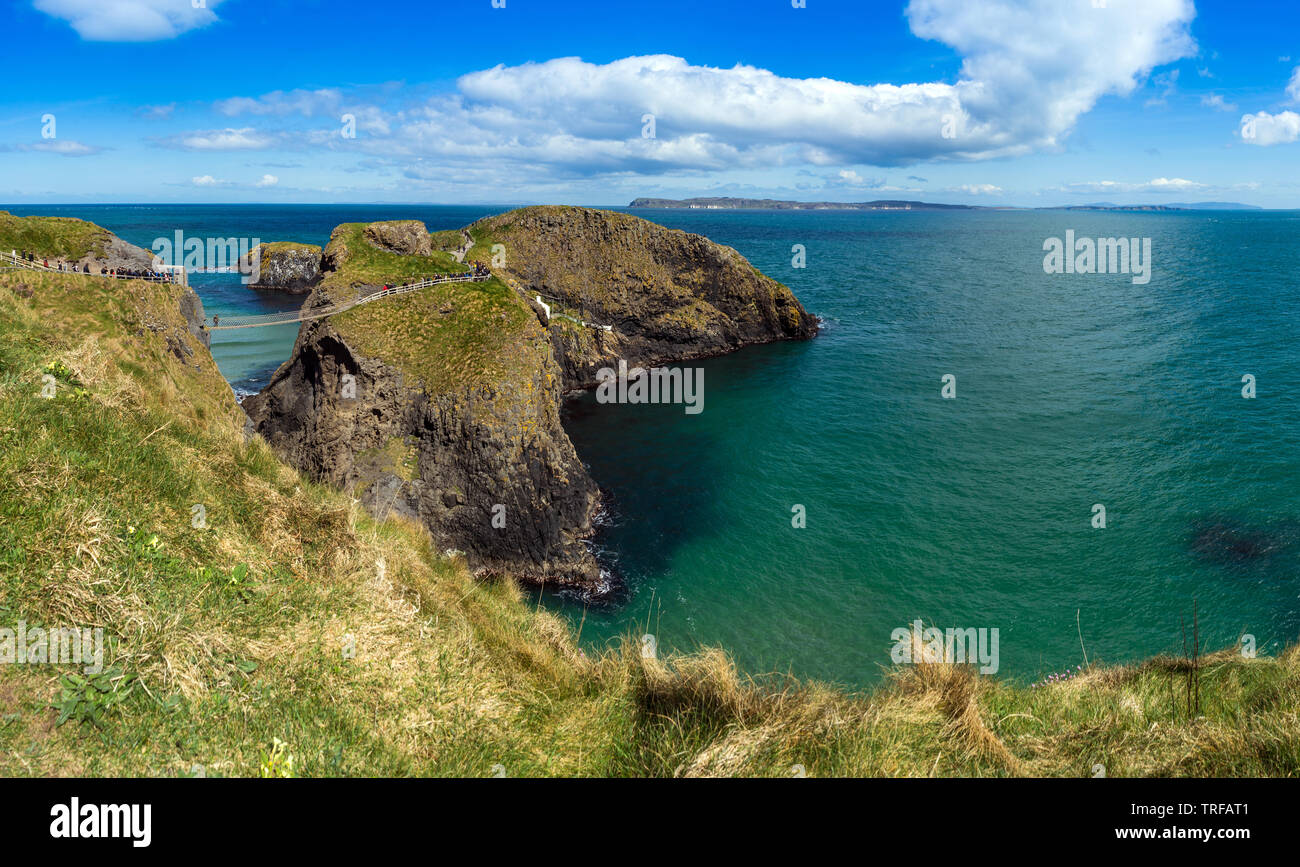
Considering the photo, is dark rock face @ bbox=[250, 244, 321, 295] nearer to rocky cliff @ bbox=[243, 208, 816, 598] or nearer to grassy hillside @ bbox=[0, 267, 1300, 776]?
rocky cliff @ bbox=[243, 208, 816, 598]

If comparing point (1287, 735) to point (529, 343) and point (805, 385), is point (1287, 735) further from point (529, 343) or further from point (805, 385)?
point (805, 385)

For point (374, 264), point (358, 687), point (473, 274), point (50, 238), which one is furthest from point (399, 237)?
point (358, 687)

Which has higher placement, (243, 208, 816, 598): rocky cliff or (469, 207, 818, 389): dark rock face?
(469, 207, 818, 389): dark rock face

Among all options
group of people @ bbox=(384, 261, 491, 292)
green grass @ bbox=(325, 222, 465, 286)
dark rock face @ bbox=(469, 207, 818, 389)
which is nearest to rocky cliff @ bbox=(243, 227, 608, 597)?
group of people @ bbox=(384, 261, 491, 292)

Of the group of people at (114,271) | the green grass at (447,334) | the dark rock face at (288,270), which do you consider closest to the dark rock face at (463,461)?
the green grass at (447,334)

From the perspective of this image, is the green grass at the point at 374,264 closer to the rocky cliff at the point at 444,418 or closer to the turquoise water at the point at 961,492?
the rocky cliff at the point at 444,418

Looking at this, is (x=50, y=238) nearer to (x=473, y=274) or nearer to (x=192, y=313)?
(x=192, y=313)
